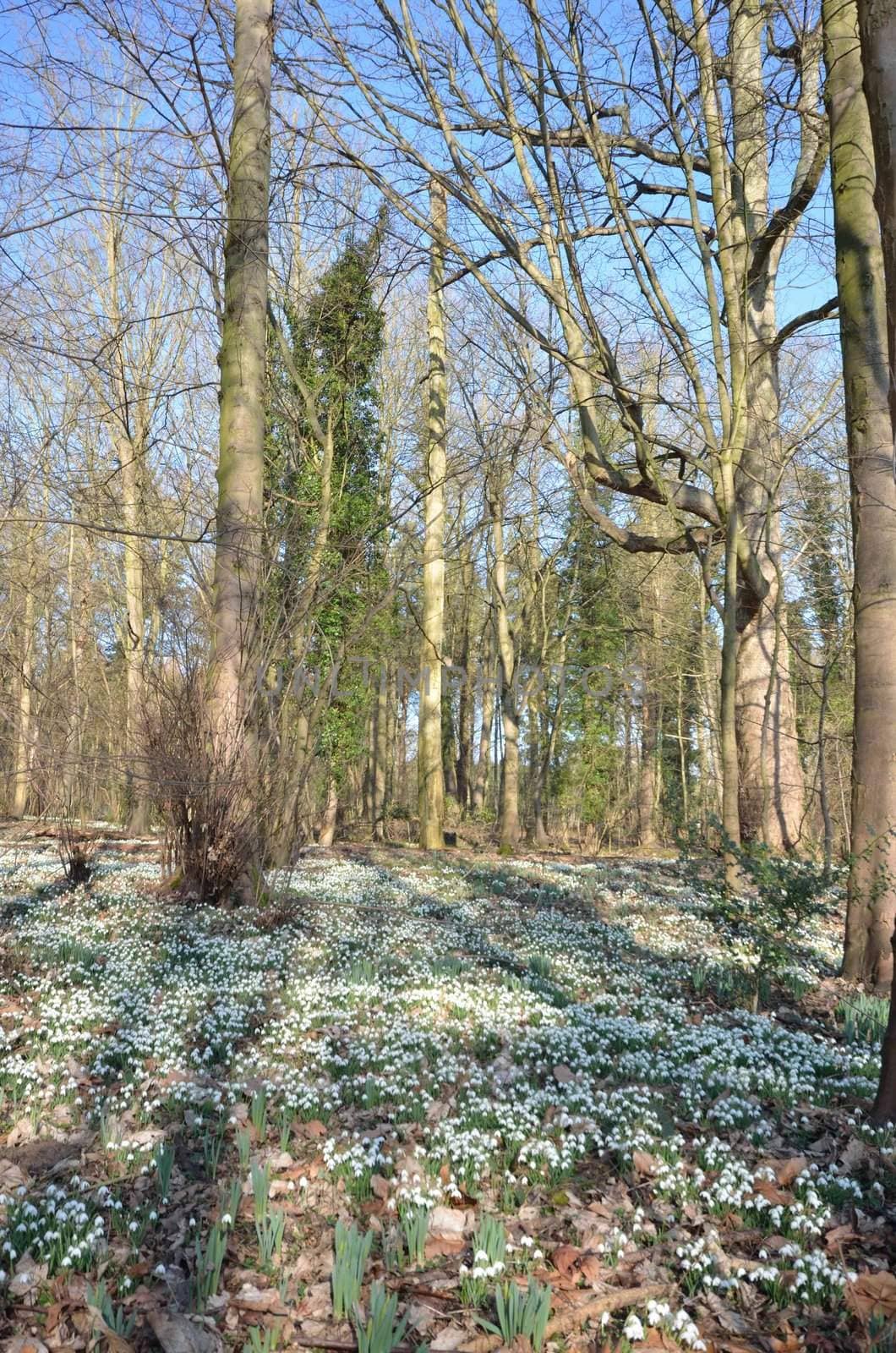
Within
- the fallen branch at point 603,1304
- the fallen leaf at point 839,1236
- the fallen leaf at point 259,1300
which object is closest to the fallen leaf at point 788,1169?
the fallen leaf at point 839,1236

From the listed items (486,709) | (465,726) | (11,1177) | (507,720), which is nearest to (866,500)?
(11,1177)

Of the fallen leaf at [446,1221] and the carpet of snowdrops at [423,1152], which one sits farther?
the fallen leaf at [446,1221]

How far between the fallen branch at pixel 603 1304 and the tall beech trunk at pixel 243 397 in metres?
5.96

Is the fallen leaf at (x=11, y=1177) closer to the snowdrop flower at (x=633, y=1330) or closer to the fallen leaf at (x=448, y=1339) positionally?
the fallen leaf at (x=448, y=1339)

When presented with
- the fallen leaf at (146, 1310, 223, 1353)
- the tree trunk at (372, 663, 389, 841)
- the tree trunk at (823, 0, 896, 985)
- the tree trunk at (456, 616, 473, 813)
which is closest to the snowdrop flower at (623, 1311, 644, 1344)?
the fallen leaf at (146, 1310, 223, 1353)

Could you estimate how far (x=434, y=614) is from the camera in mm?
17047

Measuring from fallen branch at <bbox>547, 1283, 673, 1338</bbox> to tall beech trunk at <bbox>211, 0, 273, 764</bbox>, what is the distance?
19.6 feet

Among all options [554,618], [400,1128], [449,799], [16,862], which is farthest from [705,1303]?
[449,799]

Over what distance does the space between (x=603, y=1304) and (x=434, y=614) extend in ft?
49.1

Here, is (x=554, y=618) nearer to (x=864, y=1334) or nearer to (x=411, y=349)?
(x=411, y=349)

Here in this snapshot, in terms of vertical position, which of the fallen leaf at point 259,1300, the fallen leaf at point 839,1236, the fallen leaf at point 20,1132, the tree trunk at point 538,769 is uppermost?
the tree trunk at point 538,769

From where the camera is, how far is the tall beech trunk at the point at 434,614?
16750 millimetres

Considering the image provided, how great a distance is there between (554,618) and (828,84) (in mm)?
19729

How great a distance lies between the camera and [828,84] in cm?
638
